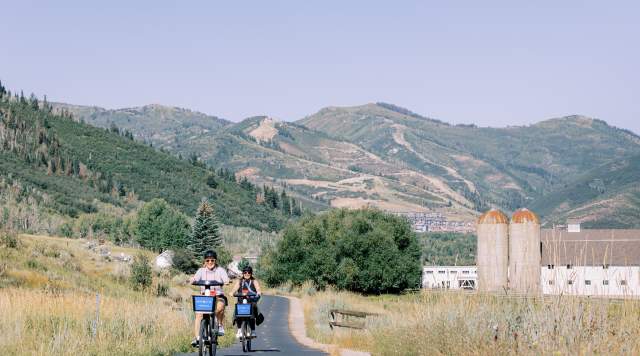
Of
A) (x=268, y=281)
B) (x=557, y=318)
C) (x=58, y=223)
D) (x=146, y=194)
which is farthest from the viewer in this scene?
(x=146, y=194)

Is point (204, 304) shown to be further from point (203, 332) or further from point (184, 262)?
point (184, 262)

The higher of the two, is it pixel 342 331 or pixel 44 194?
pixel 44 194

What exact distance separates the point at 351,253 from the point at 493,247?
1576cm

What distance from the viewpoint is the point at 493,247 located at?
99000 mm

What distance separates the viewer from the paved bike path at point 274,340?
78.3 ft

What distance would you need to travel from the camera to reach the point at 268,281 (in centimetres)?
10581

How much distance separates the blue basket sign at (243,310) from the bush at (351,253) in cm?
6969

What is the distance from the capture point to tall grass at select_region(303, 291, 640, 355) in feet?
46.9

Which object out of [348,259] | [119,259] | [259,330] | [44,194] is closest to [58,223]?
[44,194]

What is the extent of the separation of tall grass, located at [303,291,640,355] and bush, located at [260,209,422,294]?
70665mm

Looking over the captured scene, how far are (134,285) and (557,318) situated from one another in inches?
1605

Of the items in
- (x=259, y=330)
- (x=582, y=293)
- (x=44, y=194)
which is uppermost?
(x=44, y=194)

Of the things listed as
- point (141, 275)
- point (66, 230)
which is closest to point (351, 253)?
point (66, 230)

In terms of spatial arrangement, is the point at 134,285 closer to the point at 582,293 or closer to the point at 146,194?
the point at 582,293
